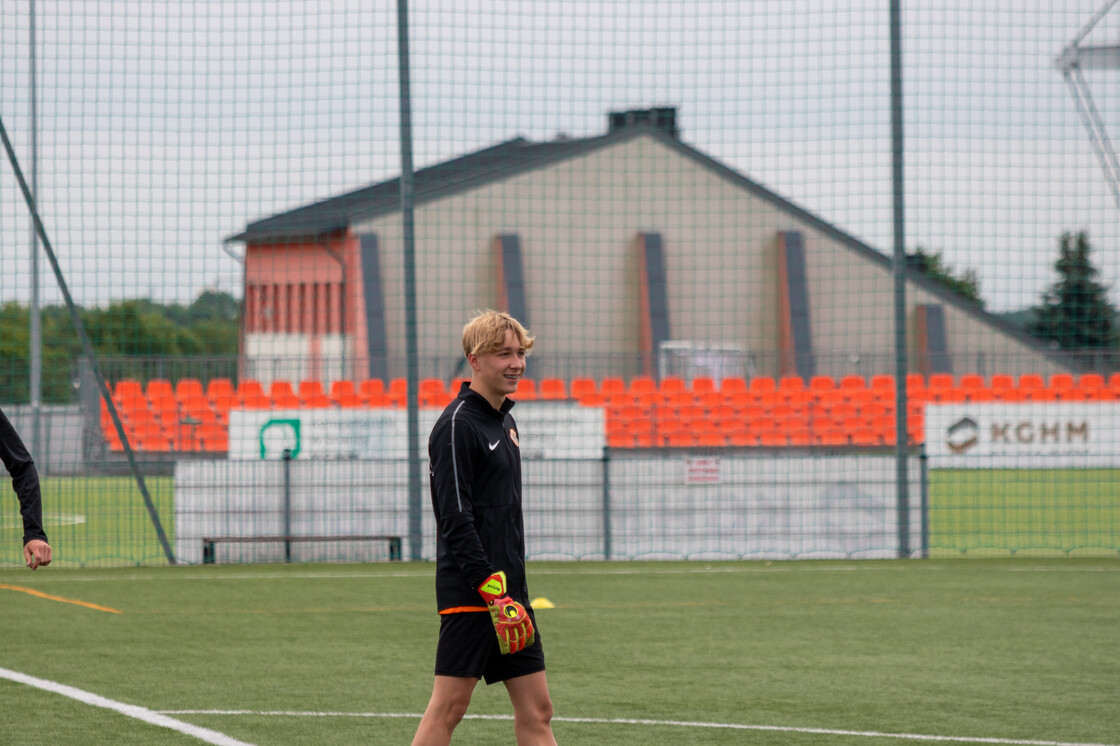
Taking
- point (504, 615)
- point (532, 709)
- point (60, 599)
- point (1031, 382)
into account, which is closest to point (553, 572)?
point (60, 599)

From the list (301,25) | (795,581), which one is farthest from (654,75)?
(795,581)

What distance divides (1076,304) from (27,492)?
1206cm

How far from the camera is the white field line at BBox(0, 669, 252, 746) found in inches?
204

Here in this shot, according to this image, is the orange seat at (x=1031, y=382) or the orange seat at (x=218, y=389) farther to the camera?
the orange seat at (x=1031, y=382)

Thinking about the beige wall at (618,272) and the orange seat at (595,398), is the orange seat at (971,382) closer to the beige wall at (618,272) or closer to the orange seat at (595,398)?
the beige wall at (618,272)

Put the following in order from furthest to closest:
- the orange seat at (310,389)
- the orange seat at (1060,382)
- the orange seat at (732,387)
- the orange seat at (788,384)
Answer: the orange seat at (732,387), the orange seat at (788,384), the orange seat at (1060,382), the orange seat at (310,389)

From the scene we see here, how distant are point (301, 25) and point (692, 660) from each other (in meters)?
7.37

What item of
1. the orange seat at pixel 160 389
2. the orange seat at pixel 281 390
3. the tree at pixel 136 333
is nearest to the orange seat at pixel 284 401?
the orange seat at pixel 281 390

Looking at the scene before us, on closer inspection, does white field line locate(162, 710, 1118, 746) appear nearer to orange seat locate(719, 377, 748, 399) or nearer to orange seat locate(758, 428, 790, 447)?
orange seat locate(758, 428, 790, 447)

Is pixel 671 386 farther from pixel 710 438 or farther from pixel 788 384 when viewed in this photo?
pixel 788 384

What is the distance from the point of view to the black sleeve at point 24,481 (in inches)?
164

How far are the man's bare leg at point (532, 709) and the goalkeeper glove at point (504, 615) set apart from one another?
0.18 metres

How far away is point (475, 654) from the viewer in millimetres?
3748

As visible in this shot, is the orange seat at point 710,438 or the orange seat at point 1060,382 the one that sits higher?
the orange seat at point 1060,382
